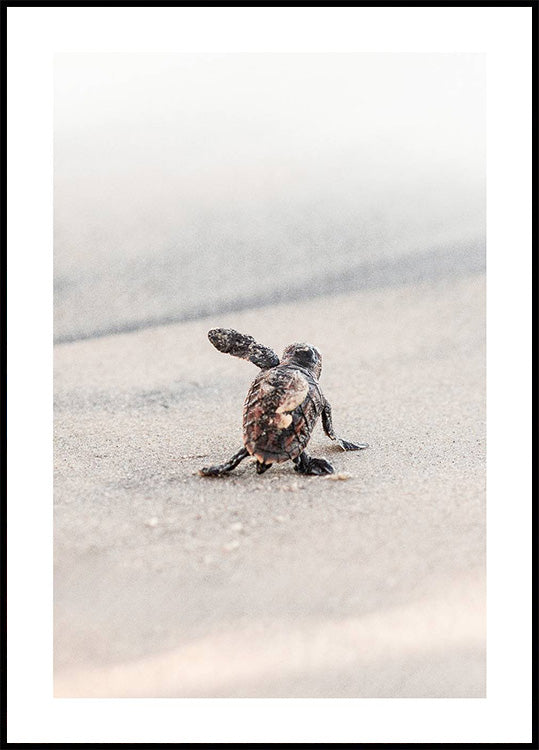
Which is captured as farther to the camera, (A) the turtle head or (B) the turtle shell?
(A) the turtle head

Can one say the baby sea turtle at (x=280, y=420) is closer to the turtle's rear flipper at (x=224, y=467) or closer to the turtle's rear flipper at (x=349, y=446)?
the turtle's rear flipper at (x=224, y=467)

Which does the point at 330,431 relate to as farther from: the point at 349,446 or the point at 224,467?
the point at 224,467

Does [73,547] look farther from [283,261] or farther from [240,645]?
[283,261]

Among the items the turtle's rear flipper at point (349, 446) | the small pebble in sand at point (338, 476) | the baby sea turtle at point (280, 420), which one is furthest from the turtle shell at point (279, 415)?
the turtle's rear flipper at point (349, 446)

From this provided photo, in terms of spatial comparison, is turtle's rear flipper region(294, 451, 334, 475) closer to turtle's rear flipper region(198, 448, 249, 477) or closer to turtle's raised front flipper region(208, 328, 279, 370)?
turtle's rear flipper region(198, 448, 249, 477)

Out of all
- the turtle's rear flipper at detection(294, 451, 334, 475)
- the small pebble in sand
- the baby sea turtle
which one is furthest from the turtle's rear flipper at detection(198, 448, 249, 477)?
the small pebble in sand

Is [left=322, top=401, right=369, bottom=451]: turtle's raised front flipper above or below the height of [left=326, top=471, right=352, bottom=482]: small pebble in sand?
above

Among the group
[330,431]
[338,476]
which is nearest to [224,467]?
[338,476]
